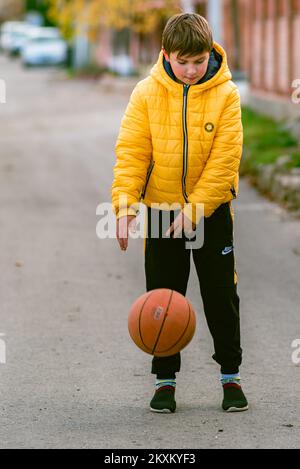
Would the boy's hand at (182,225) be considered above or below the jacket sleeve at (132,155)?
below

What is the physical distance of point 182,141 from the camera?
18.5ft

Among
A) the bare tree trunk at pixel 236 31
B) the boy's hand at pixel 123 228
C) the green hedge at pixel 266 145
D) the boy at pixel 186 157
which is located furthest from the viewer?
the bare tree trunk at pixel 236 31

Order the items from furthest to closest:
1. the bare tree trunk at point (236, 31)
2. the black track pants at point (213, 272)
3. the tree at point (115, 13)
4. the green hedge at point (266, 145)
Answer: the tree at point (115, 13)
the bare tree trunk at point (236, 31)
the green hedge at point (266, 145)
the black track pants at point (213, 272)

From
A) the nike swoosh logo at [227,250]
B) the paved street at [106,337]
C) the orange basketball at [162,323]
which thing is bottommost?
the paved street at [106,337]

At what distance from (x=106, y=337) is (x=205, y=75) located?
2.52 metres

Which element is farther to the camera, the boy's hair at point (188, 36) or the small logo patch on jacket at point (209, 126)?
the small logo patch on jacket at point (209, 126)

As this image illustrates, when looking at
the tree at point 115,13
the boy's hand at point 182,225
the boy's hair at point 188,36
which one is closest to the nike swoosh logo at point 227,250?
the boy's hand at point 182,225

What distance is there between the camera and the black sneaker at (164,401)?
5.93 metres

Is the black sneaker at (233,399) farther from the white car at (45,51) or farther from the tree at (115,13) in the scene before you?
the white car at (45,51)

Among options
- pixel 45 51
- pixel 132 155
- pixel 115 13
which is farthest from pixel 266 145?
pixel 45 51

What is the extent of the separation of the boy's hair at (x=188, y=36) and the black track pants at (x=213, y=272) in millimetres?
775

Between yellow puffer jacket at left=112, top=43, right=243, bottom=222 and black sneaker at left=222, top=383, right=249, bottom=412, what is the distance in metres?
0.88
